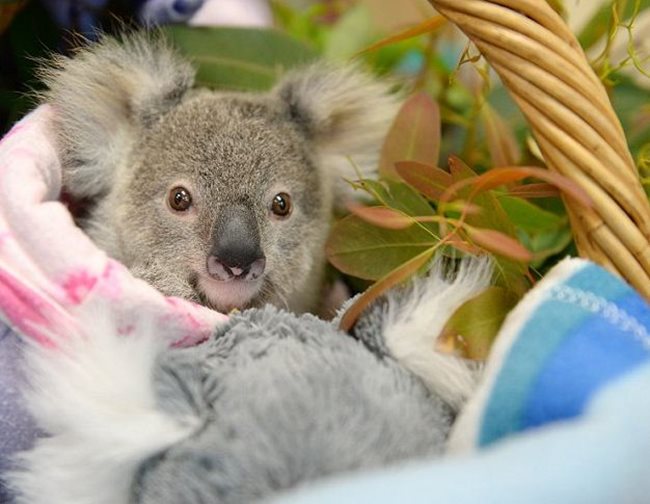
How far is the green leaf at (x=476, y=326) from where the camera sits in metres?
0.71

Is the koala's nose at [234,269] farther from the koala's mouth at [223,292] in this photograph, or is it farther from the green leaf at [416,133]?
the green leaf at [416,133]

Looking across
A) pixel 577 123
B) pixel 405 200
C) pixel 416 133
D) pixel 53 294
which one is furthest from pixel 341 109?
pixel 53 294

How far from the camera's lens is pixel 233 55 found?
126 cm

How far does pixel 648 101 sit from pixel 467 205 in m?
0.74

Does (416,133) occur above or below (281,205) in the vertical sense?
above

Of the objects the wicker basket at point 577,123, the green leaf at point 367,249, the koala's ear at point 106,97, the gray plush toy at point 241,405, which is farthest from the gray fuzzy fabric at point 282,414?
the koala's ear at point 106,97

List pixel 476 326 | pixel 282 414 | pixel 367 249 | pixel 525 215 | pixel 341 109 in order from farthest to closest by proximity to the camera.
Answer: pixel 341 109 → pixel 525 215 → pixel 367 249 → pixel 476 326 → pixel 282 414

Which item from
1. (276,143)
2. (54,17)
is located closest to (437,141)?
(276,143)

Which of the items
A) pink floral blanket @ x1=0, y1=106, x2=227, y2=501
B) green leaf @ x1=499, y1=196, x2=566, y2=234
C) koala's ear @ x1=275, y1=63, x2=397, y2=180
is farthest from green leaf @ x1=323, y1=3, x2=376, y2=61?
pink floral blanket @ x1=0, y1=106, x2=227, y2=501

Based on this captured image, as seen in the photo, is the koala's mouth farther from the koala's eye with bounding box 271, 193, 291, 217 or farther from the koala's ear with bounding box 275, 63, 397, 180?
the koala's ear with bounding box 275, 63, 397, 180

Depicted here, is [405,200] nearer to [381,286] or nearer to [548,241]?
[381,286]

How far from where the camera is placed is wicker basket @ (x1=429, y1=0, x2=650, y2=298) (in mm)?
783

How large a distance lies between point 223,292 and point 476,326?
1.03ft

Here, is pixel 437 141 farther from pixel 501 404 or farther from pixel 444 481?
pixel 444 481
